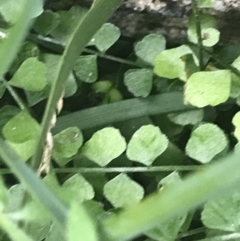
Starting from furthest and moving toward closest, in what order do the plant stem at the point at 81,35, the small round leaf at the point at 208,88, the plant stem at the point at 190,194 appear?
the small round leaf at the point at 208,88 < the plant stem at the point at 81,35 < the plant stem at the point at 190,194

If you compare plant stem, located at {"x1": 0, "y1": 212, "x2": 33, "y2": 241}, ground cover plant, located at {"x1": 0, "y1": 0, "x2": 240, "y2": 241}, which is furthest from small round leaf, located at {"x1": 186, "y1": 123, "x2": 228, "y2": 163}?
plant stem, located at {"x1": 0, "y1": 212, "x2": 33, "y2": 241}

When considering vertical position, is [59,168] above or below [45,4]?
below

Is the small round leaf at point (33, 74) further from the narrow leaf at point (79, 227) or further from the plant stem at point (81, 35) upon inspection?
the narrow leaf at point (79, 227)

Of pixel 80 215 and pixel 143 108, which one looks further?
pixel 143 108

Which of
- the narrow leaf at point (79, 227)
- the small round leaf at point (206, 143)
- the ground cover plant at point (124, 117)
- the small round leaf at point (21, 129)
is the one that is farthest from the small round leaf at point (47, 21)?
the narrow leaf at point (79, 227)

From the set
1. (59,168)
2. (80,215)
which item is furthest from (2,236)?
(80,215)

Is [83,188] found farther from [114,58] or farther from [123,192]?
[114,58]

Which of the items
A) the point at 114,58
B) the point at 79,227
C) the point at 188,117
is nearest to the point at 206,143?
the point at 188,117

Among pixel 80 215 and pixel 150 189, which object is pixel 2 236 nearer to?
pixel 150 189
